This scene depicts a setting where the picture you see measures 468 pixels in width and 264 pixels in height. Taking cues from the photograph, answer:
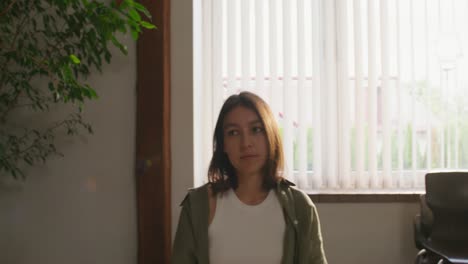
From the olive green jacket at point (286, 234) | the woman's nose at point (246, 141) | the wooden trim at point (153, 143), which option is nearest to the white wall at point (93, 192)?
the wooden trim at point (153, 143)

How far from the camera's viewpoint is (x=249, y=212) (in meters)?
1.39

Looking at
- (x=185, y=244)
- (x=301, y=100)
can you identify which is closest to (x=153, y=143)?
(x=301, y=100)

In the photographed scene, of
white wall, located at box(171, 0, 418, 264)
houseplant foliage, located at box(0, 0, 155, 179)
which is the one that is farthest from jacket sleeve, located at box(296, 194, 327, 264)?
white wall, located at box(171, 0, 418, 264)

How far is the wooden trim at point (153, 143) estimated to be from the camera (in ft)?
8.55

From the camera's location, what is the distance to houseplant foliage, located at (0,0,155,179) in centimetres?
214

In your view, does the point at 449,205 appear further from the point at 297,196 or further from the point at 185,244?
the point at 185,244

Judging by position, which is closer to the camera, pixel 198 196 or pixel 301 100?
pixel 198 196

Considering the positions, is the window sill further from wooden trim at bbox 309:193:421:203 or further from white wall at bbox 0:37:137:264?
white wall at bbox 0:37:137:264

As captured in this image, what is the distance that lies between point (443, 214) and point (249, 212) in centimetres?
176

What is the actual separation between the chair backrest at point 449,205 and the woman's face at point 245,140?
1.70 metres

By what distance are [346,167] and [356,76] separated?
61cm

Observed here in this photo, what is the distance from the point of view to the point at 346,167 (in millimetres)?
2998

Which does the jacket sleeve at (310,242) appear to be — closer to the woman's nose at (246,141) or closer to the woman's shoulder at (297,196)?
the woman's shoulder at (297,196)

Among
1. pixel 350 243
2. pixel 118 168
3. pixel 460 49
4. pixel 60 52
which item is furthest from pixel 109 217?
pixel 460 49
